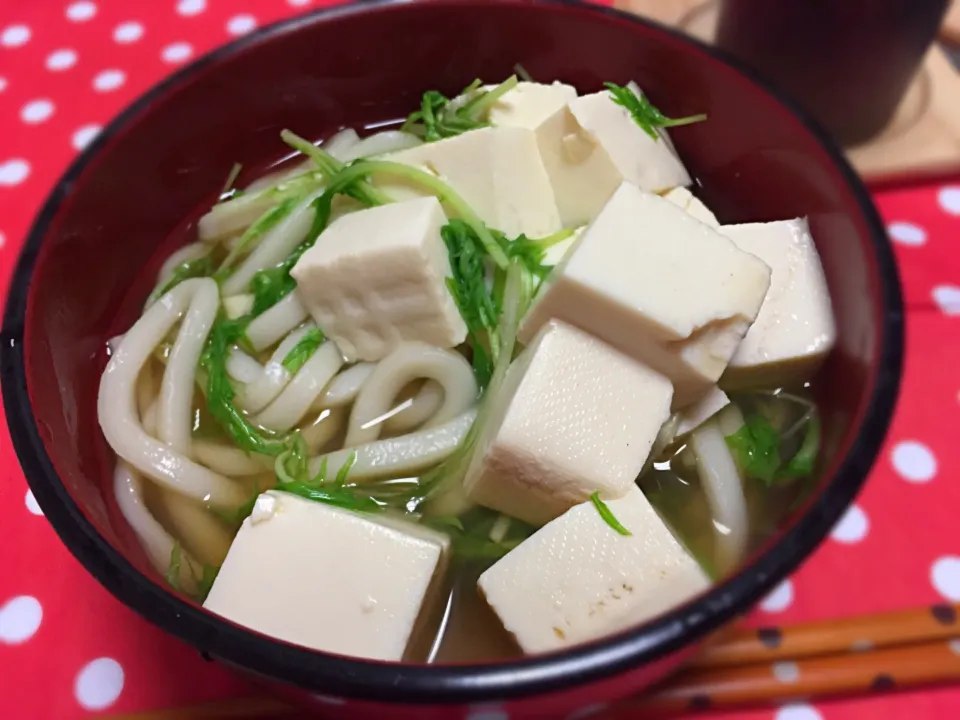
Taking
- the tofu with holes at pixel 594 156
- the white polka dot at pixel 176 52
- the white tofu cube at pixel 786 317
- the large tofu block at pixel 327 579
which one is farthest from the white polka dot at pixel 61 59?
the white tofu cube at pixel 786 317

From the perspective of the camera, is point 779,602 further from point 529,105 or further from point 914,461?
point 529,105

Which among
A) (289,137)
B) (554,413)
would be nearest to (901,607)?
(554,413)

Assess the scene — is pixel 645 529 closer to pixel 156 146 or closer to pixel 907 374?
pixel 907 374

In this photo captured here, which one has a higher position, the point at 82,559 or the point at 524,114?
the point at 524,114

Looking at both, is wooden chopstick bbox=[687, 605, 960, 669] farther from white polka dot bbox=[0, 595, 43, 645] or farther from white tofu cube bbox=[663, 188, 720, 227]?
white polka dot bbox=[0, 595, 43, 645]

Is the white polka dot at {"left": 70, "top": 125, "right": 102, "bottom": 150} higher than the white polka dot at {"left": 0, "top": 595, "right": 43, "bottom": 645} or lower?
higher

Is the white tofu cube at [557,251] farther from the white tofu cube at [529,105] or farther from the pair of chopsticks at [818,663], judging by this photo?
the pair of chopsticks at [818,663]

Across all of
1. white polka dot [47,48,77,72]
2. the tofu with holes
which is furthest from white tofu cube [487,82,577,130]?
white polka dot [47,48,77,72]

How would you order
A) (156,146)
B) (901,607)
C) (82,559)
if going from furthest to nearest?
1. (156,146)
2. (901,607)
3. (82,559)
